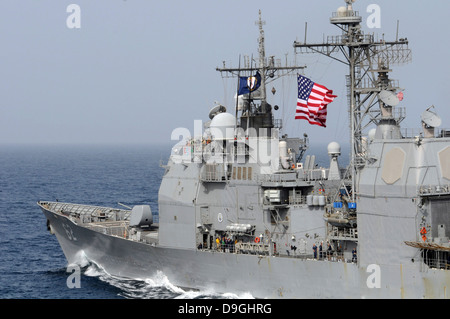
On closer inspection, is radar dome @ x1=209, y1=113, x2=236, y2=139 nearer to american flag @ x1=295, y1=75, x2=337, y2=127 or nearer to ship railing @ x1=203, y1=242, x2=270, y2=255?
american flag @ x1=295, y1=75, x2=337, y2=127

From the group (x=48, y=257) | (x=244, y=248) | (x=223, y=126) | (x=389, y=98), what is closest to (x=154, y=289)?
(x=244, y=248)

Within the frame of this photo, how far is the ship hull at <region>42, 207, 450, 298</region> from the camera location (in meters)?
25.6

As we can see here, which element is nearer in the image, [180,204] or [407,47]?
[407,47]

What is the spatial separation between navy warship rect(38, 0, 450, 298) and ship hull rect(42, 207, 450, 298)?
0.04m

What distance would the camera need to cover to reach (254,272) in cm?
3002

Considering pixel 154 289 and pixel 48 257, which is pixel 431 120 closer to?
pixel 154 289

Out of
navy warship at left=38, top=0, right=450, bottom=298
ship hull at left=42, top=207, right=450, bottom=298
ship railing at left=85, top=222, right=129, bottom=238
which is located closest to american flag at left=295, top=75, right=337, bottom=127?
navy warship at left=38, top=0, right=450, bottom=298

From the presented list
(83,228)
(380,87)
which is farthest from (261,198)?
(83,228)

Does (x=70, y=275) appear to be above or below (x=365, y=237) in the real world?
below

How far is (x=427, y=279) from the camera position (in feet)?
82.6

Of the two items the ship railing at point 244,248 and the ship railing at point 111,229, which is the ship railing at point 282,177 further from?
the ship railing at point 111,229
